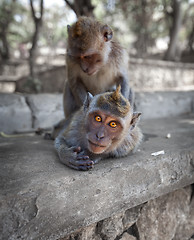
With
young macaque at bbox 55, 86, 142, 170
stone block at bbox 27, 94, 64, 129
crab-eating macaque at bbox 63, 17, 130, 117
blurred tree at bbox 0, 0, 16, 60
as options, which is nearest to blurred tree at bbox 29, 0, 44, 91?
stone block at bbox 27, 94, 64, 129

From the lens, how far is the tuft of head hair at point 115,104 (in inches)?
69.6

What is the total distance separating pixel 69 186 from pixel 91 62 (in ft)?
4.72

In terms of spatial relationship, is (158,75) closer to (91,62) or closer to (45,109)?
(45,109)

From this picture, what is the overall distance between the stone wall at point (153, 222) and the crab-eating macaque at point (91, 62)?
1.33 m

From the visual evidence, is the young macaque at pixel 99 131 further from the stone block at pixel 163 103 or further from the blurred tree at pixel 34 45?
the blurred tree at pixel 34 45

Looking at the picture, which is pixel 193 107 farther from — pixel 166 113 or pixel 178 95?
pixel 166 113

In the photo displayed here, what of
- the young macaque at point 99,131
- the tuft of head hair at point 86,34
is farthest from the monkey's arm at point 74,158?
the tuft of head hair at point 86,34

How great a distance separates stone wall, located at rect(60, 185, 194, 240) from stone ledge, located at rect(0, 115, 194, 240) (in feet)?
0.87

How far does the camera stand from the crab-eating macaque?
8.01ft

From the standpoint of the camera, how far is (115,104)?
1.79 metres

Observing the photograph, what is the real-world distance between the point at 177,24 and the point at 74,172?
10.0 metres

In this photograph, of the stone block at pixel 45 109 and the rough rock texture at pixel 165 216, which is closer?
the rough rock texture at pixel 165 216

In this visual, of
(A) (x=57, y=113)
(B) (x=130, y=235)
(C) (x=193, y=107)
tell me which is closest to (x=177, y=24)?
(C) (x=193, y=107)

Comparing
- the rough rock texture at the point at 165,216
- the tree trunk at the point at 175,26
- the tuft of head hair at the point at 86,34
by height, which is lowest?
the rough rock texture at the point at 165,216
